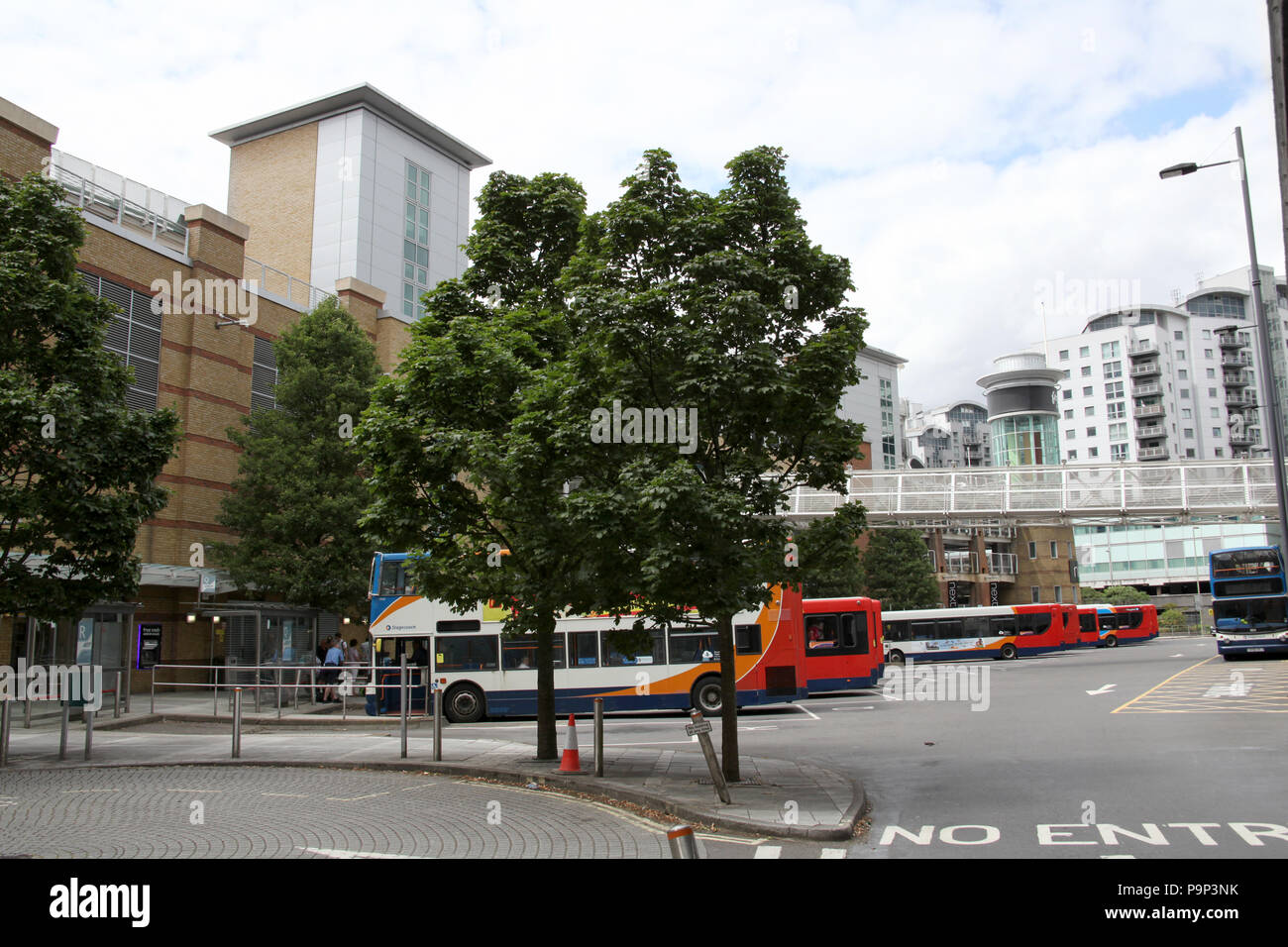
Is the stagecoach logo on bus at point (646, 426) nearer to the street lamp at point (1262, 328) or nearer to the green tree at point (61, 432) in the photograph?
the green tree at point (61, 432)

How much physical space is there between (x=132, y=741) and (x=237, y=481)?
44.4 feet

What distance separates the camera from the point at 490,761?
45.2ft

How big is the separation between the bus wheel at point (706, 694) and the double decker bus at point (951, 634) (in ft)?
83.4

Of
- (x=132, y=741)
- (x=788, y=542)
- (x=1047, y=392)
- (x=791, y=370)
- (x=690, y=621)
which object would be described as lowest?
(x=132, y=741)

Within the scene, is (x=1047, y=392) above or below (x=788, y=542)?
above

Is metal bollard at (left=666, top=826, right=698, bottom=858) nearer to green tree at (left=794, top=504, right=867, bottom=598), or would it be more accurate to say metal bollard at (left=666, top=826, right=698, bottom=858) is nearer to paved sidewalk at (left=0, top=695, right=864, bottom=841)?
paved sidewalk at (left=0, top=695, right=864, bottom=841)

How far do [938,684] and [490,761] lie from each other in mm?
21661

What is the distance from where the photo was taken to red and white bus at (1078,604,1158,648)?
5788cm

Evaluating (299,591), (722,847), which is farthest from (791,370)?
(299,591)

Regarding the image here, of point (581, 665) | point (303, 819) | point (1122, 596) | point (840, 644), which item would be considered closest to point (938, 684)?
point (840, 644)

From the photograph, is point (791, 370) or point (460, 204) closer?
point (791, 370)

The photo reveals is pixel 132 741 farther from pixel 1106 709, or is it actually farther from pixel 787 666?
pixel 1106 709

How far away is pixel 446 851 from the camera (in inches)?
311
